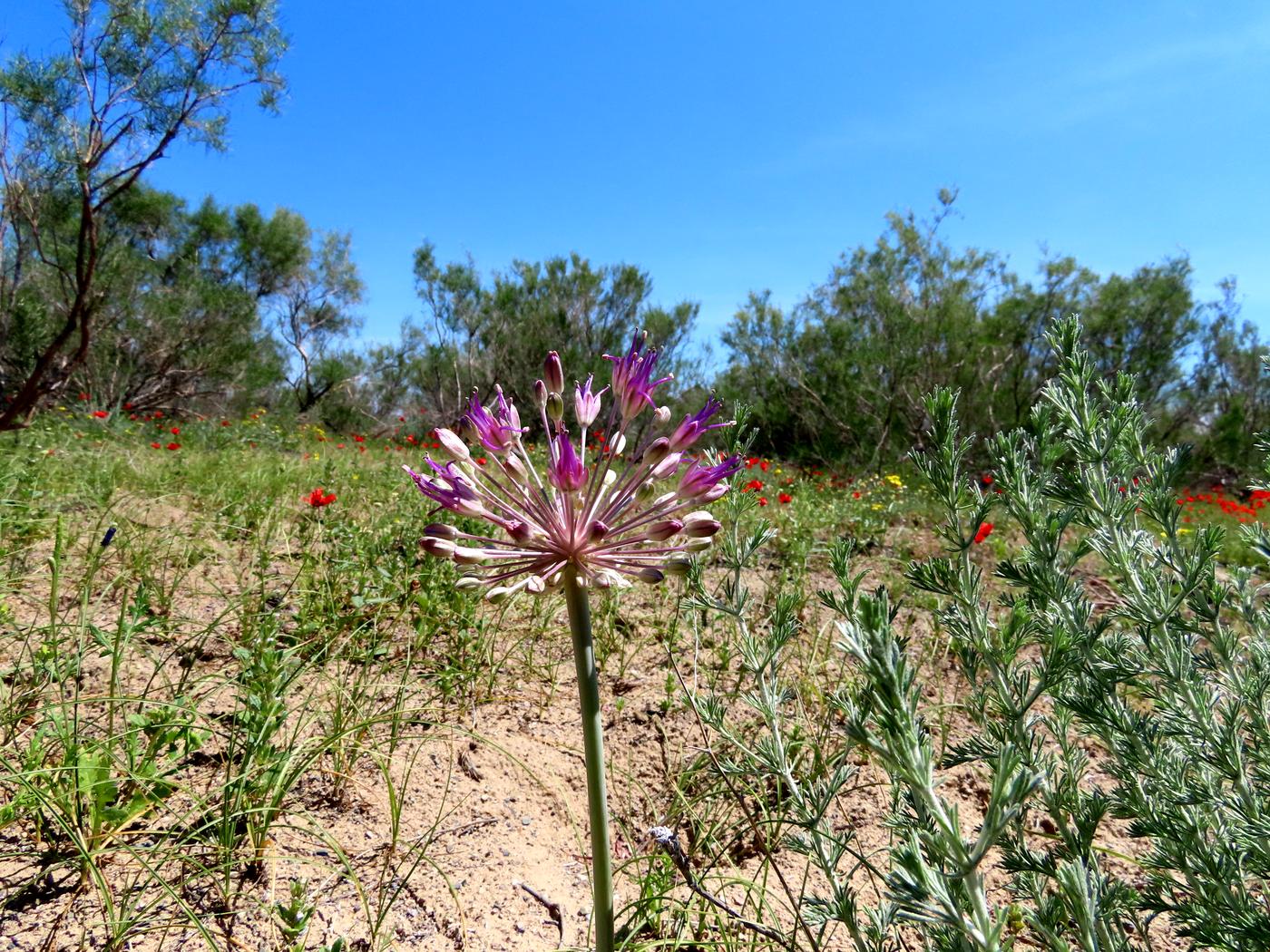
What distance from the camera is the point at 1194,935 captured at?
3.26 feet

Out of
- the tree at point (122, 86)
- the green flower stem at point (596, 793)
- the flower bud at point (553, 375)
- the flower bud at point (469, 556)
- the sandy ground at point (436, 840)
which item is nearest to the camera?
the green flower stem at point (596, 793)

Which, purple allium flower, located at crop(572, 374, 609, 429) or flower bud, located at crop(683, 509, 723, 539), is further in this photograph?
purple allium flower, located at crop(572, 374, 609, 429)

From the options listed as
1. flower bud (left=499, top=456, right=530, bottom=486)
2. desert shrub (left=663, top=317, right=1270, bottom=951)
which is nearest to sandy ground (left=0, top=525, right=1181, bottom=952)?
desert shrub (left=663, top=317, right=1270, bottom=951)

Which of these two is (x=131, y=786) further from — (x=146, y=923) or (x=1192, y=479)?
(x=1192, y=479)

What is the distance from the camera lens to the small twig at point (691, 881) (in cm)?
128

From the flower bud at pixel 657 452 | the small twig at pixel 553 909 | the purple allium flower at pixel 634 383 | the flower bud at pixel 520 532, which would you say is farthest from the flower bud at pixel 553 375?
the small twig at pixel 553 909

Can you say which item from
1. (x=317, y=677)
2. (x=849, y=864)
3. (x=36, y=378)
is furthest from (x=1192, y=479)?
(x=36, y=378)

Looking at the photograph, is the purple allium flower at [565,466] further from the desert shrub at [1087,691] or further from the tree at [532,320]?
the tree at [532,320]

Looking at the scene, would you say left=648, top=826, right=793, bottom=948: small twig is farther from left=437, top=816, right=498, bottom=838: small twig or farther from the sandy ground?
left=437, top=816, right=498, bottom=838: small twig

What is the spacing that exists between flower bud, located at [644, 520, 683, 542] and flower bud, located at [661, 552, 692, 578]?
4 centimetres

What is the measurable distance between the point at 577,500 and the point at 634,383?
0.88 feet

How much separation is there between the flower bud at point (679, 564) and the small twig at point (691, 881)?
0.72 m

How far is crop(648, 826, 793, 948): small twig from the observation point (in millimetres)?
1284

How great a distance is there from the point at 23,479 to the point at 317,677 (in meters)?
2.77
